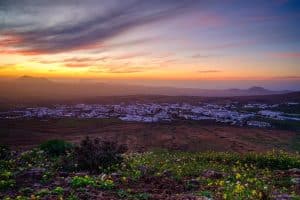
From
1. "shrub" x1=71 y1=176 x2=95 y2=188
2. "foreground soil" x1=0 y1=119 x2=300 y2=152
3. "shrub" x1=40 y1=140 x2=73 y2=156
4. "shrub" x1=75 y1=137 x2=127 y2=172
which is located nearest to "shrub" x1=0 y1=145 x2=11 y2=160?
"shrub" x1=40 y1=140 x2=73 y2=156

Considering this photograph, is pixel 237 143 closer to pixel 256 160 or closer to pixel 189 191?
pixel 256 160

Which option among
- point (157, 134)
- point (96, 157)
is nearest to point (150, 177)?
point (96, 157)

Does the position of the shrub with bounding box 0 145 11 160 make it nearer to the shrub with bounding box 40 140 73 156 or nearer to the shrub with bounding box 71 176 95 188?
the shrub with bounding box 40 140 73 156

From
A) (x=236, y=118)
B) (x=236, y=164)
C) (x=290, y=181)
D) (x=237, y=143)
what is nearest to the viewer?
(x=290, y=181)

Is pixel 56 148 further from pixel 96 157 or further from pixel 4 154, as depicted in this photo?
pixel 96 157

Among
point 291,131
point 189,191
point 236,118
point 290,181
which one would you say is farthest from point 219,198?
point 236,118
